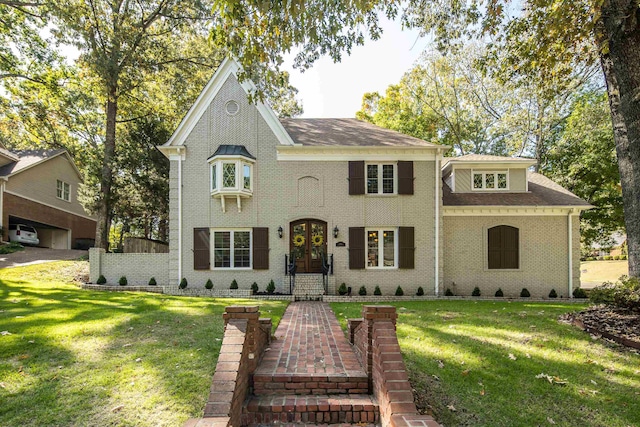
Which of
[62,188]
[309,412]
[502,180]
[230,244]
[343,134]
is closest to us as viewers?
[309,412]

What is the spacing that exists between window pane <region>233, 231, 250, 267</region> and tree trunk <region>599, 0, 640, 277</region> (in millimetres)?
11077

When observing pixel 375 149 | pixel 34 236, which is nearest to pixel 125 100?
pixel 34 236

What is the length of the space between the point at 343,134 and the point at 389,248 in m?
5.13

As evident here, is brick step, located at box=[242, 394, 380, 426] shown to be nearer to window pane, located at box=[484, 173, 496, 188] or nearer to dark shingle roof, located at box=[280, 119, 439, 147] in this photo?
dark shingle roof, located at box=[280, 119, 439, 147]

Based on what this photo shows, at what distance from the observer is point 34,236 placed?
20.1 m

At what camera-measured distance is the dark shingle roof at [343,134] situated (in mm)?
12656

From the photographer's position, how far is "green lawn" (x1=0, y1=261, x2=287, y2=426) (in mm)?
3355

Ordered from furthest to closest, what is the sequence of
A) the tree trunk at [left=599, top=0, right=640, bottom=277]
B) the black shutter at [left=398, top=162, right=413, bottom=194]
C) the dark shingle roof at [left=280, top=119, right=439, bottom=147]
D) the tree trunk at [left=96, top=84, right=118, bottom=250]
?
1. the tree trunk at [left=96, top=84, right=118, bottom=250]
2. the dark shingle roof at [left=280, top=119, right=439, bottom=147]
3. the black shutter at [left=398, top=162, right=413, bottom=194]
4. the tree trunk at [left=599, top=0, right=640, bottom=277]

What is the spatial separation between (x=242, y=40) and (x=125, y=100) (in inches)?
618

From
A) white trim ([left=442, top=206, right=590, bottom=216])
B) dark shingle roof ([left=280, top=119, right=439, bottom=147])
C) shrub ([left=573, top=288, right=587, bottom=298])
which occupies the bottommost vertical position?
shrub ([left=573, top=288, right=587, bottom=298])

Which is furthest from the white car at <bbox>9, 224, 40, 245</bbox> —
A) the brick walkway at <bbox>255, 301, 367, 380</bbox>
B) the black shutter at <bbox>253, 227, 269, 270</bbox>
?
the brick walkway at <bbox>255, 301, 367, 380</bbox>

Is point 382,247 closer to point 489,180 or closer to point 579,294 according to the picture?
point 489,180

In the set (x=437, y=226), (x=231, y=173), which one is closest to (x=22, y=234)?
(x=231, y=173)

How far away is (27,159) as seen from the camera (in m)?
20.3
